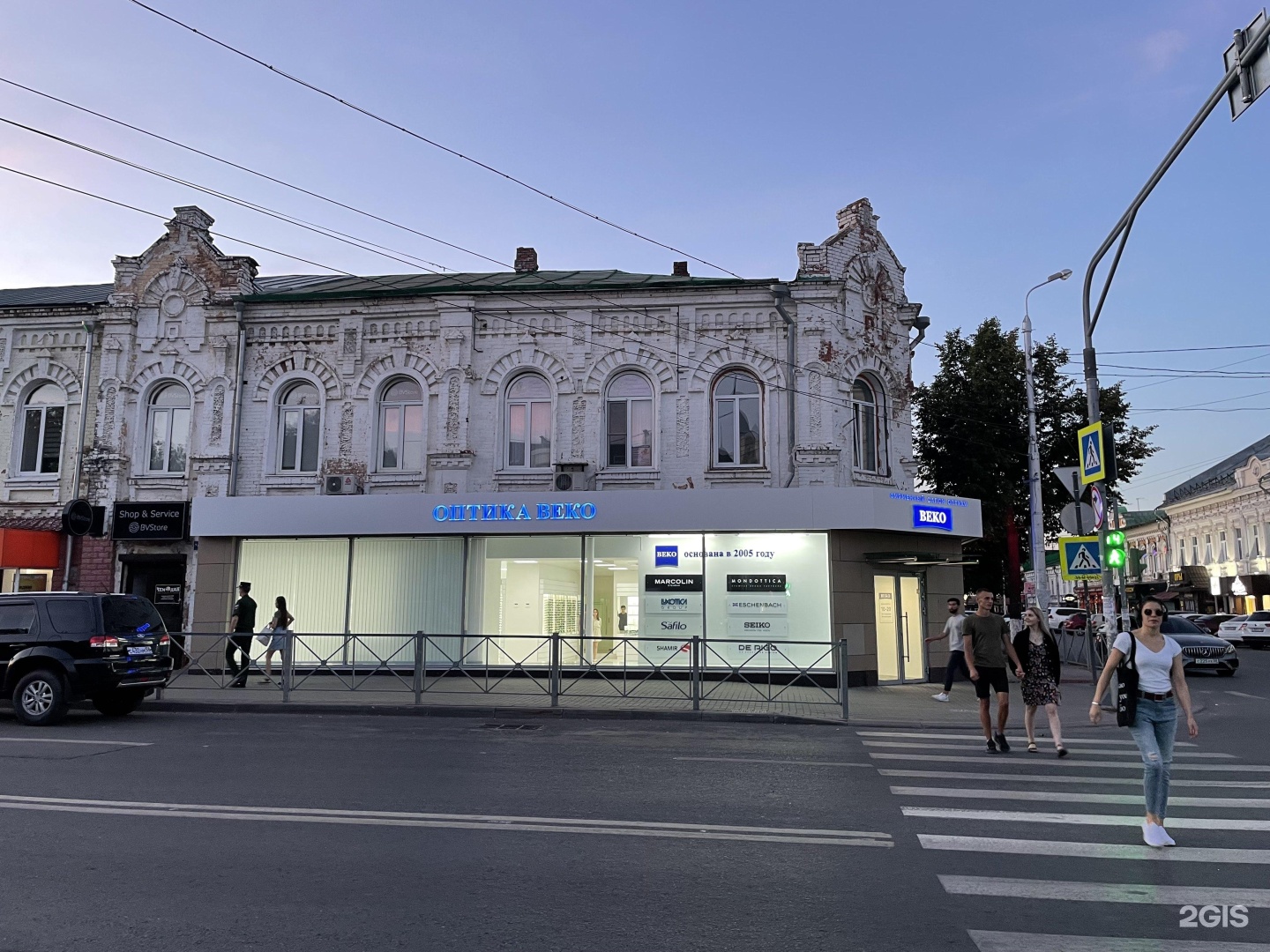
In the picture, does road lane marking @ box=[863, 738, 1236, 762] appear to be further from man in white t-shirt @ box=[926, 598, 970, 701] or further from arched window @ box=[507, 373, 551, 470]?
arched window @ box=[507, 373, 551, 470]

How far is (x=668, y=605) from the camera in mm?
19125

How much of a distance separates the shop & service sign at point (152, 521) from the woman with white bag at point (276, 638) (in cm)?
387

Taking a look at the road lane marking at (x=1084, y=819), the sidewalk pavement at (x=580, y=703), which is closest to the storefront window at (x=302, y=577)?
the sidewalk pavement at (x=580, y=703)

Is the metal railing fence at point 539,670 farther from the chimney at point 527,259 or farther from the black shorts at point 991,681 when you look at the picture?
the chimney at point 527,259

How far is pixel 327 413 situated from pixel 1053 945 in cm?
1886

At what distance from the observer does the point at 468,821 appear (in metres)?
6.84

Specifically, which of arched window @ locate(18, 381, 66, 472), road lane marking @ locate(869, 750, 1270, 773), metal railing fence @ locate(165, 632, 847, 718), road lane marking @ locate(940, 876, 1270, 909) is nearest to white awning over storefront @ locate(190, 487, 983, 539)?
metal railing fence @ locate(165, 632, 847, 718)

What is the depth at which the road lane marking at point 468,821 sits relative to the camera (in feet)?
21.3

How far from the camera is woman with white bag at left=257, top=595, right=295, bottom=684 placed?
15.5 metres

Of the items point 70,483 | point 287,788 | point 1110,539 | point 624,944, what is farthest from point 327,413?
point 624,944

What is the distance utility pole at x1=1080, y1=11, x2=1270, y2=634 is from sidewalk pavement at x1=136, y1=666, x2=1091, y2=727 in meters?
3.78

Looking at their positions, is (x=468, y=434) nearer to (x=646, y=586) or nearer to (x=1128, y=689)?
(x=646, y=586)

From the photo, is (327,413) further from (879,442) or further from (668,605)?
(879,442)

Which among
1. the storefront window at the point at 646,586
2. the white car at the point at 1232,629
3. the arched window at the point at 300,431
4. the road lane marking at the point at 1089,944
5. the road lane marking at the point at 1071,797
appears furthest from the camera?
the white car at the point at 1232,629
